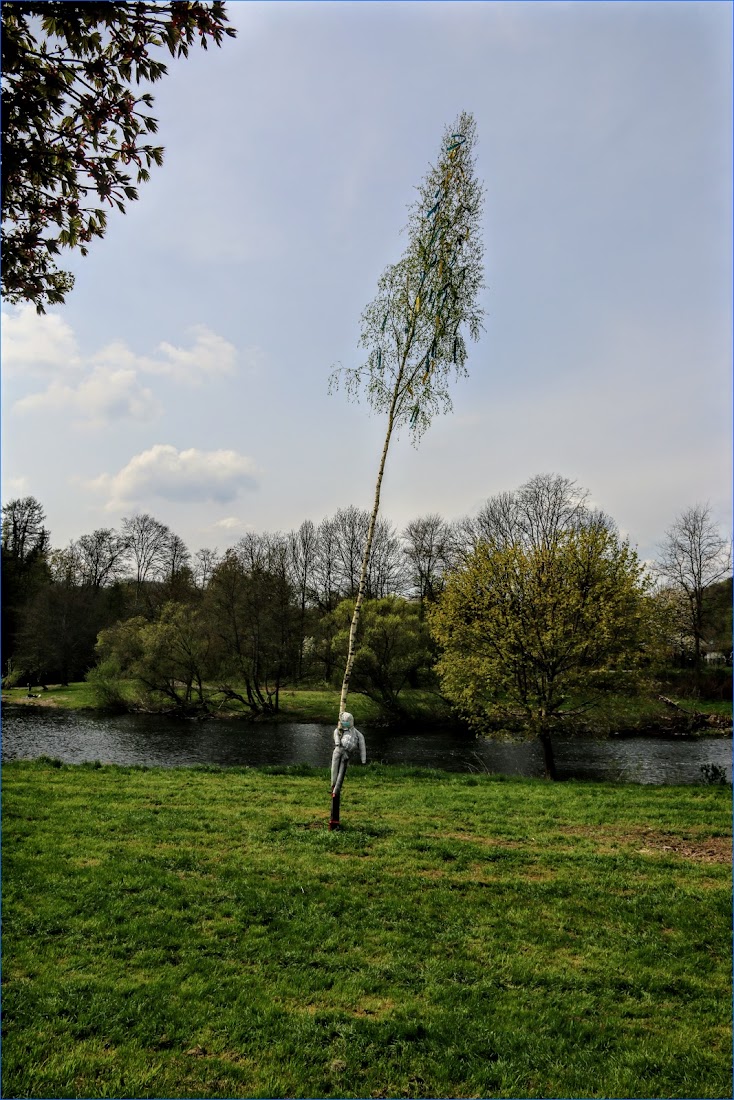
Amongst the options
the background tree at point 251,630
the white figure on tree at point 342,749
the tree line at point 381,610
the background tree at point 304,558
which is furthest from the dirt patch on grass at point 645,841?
the background tree at point 304,558

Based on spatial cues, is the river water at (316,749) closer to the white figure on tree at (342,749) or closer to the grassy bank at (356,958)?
the white figure on tree at (342,749)

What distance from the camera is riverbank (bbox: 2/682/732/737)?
31562 millimetres

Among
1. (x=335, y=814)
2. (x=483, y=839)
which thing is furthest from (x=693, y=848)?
(x=335, y=814)

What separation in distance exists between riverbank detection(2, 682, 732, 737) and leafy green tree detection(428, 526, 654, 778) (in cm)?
354

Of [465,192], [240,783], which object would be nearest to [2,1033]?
[240,783]

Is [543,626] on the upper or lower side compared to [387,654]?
upper

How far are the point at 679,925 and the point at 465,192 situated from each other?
12.6m

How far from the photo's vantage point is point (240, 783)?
576 inches

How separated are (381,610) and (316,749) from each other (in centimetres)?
1421

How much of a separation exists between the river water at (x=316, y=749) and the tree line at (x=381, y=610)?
3.76m

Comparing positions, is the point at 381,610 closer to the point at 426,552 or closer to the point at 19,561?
the point at 426,552

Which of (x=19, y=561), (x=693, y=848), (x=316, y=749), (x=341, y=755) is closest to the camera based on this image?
(x=341, y=755)

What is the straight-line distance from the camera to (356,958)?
18.9ft

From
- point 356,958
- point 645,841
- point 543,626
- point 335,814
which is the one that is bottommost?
point 645,841
